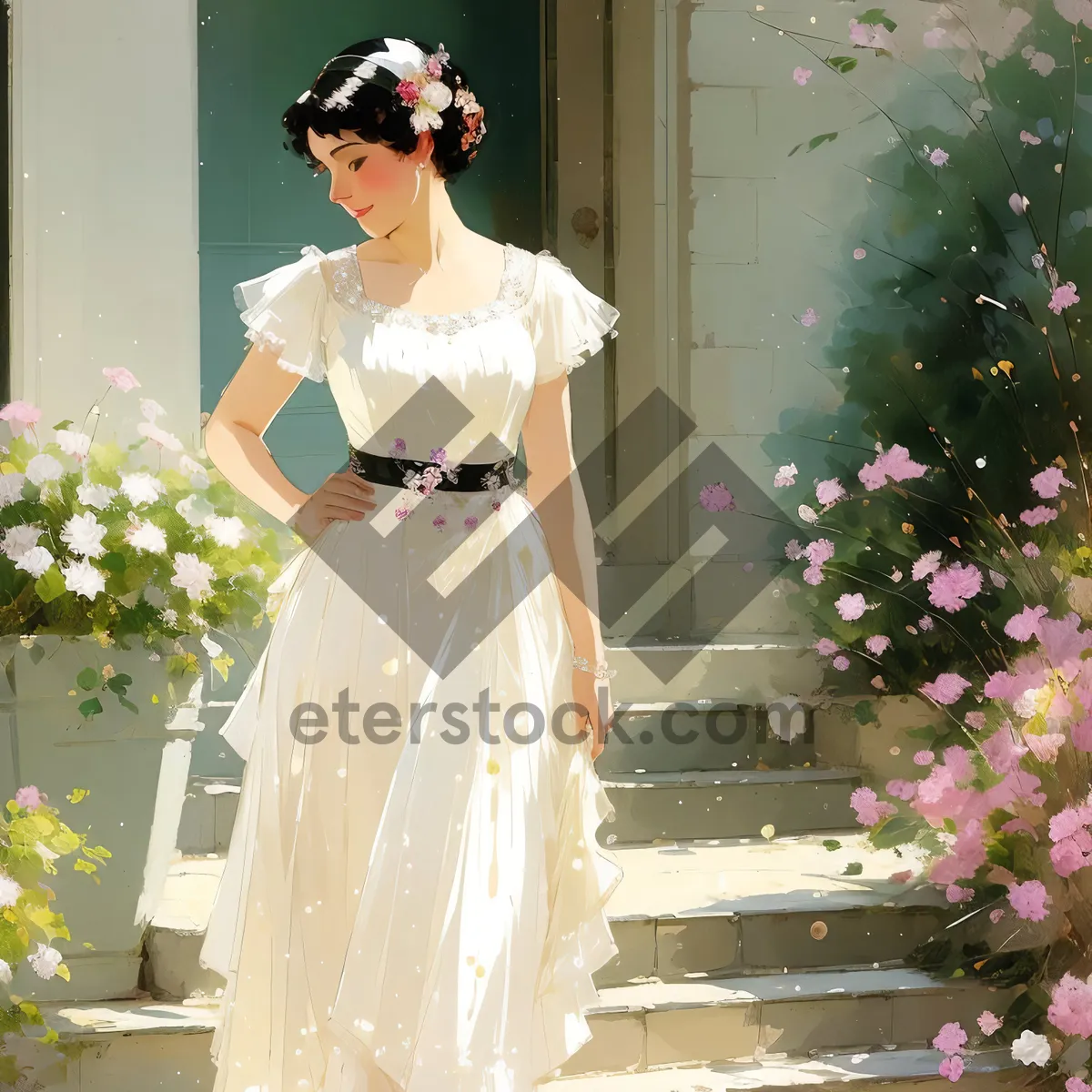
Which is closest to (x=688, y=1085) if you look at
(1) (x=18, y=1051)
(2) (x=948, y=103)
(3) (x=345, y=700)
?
(3) (x=345, y=700)

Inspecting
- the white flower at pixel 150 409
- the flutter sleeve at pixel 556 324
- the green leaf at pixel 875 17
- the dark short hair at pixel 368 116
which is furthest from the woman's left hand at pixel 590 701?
the green leaf at pixel 875 17

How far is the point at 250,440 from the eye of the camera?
2078 millimetres

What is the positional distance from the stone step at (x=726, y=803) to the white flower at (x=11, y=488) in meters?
1.41

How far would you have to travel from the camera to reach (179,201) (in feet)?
9.29

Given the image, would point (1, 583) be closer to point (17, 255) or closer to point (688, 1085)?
point (17, 255)

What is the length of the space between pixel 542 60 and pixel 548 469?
78.1 inches

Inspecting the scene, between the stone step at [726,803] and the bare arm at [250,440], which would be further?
the stone step at [726,803]

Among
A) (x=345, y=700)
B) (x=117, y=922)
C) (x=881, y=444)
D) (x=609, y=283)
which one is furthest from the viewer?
(x=609, y=283)

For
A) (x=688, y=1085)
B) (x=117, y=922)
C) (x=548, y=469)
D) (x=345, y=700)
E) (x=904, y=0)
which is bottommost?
(x=688, y=1085)

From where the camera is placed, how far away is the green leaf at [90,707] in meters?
2.42

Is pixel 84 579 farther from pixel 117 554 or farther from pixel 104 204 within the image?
pixel 104 204

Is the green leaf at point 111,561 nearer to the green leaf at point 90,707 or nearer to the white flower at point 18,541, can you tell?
the white flower at point 18,541

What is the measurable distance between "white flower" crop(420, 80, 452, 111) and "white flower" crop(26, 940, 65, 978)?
165 cm

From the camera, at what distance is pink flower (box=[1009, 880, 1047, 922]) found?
2492 millimetres
